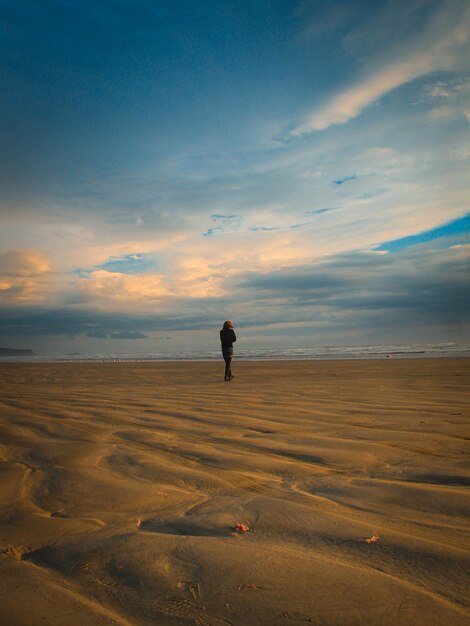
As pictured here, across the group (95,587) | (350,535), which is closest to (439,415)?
(350,535)

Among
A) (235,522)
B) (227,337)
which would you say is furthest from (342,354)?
(235,522)

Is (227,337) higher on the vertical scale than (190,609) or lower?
higher

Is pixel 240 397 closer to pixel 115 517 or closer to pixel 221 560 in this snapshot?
pixel 115 517

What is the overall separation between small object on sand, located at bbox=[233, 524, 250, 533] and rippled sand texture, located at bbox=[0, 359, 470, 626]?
0.13 feet

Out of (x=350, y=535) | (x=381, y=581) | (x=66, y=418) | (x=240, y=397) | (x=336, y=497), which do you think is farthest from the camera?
(x=240, y=397)

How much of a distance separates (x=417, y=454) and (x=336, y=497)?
1.20m

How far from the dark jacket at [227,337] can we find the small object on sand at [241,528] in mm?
10355

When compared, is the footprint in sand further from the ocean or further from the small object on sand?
the ocean

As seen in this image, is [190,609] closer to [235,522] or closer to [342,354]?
A: [235,522]

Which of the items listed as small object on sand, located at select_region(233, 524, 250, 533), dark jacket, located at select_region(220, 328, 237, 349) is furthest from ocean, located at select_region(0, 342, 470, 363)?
small object on sand, located at select_region(233, 524, 250, 533)

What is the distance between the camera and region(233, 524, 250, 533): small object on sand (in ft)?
6.33

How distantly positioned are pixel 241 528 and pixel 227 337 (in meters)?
10.5

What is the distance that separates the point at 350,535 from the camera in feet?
5.98

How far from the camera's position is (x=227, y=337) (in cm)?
1248
